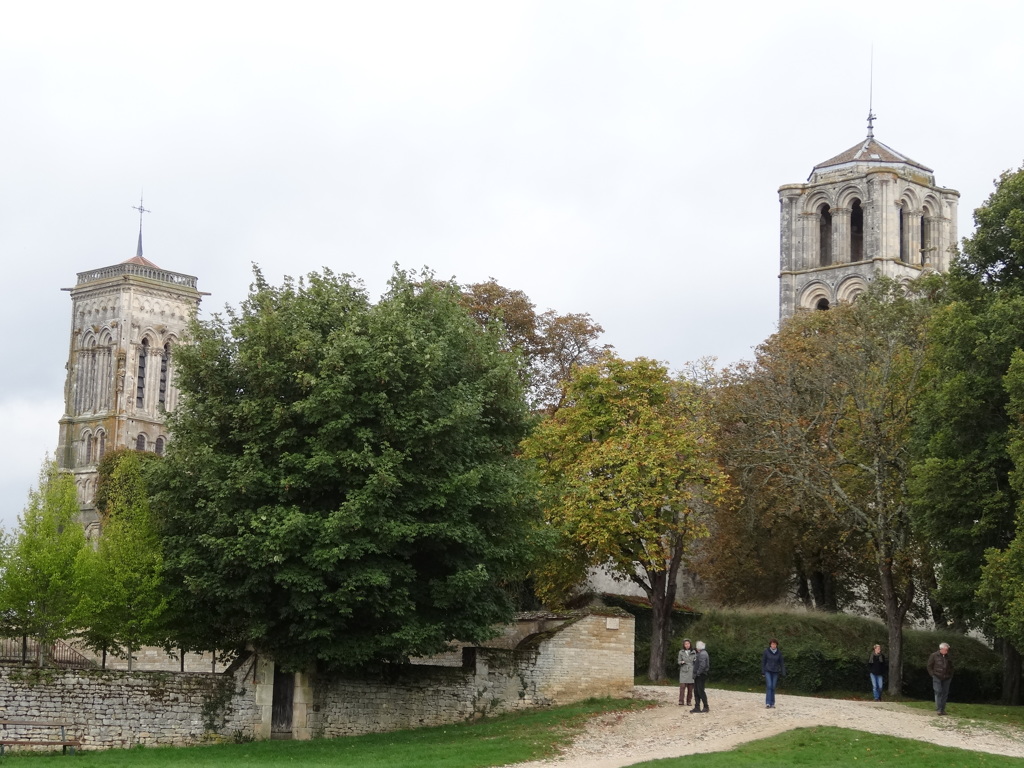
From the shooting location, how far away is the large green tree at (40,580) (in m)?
31.5

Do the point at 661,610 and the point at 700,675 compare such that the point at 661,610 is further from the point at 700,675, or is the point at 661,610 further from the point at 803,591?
the point at 803,591

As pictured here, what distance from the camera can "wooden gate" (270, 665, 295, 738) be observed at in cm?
3075

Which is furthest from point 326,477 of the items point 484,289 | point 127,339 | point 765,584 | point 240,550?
point 127,339

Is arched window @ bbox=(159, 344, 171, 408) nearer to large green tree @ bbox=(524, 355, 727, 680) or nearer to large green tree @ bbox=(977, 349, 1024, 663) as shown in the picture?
large green tree @ bbox=(524, 355, 727, 680)

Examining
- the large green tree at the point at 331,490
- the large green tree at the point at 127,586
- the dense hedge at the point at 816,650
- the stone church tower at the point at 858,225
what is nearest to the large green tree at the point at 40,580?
the large green tree at the point at 127,586

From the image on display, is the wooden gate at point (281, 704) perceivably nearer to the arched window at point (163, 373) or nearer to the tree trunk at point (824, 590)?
the tree trunk at point (824, 590)

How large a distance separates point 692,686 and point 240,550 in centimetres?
1012

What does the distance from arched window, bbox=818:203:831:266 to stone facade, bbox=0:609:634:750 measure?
56020mm

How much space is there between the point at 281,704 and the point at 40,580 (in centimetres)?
571

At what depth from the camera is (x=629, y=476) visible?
1484 inches

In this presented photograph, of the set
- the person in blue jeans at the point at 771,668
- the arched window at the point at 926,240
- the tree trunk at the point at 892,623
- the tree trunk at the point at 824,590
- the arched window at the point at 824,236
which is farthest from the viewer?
the arched window at the point at 824,236

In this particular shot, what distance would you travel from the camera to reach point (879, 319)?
159 ft

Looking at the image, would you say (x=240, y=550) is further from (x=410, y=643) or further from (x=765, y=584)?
(x=765, y=584)

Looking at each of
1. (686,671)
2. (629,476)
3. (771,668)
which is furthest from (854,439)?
(686,671)
